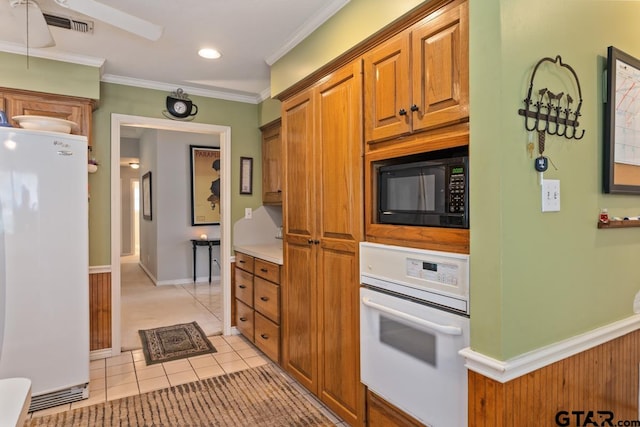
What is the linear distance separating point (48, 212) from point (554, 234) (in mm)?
2706

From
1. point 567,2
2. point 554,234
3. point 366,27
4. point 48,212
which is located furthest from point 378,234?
point 48,212

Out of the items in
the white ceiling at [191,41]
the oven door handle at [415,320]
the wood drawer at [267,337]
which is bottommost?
the wood drawer at [267,337]

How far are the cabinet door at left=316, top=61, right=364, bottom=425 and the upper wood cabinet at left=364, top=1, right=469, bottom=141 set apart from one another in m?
0.12

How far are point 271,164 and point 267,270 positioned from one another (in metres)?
1.22

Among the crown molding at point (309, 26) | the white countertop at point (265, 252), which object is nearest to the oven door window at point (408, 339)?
the white countertop at point (265, 252)

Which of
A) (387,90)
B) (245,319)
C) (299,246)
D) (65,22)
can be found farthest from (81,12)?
(245,319)

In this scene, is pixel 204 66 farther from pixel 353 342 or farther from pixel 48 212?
pixel 353 342

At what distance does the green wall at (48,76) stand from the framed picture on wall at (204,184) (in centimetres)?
357

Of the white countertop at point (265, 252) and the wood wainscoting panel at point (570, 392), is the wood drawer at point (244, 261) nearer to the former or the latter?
the white countertop at point (265, 252)

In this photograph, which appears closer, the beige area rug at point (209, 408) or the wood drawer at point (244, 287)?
the beige area rug at point (209, 408)

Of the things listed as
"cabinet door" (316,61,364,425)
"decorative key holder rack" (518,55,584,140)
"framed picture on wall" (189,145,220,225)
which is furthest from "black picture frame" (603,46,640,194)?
"framed picture on wall" (189,145,220,225)

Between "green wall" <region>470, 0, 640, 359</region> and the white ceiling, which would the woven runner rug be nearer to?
the white ceiling

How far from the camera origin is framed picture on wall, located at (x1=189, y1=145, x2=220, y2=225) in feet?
21.4

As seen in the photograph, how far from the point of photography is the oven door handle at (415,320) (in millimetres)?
1401
